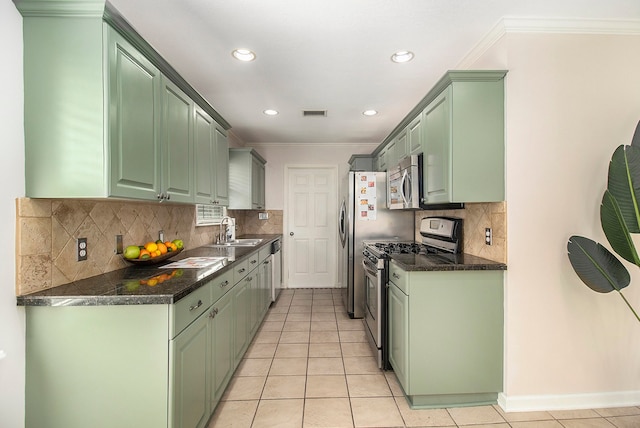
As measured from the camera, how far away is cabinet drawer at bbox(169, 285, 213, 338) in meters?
1.31

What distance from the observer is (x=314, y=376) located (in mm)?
2320

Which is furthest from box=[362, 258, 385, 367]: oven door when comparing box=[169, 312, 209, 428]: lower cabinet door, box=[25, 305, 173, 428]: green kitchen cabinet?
box=[25, 305, 173, 428]: green kitchen cabinet

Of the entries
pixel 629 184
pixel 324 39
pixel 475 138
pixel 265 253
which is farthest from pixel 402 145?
pixel 265 253

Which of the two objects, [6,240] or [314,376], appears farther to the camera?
[314,376]

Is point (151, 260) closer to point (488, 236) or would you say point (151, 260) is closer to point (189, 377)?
point (189, 377)

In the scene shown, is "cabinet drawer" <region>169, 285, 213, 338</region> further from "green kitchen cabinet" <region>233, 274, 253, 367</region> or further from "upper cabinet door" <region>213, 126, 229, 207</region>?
"upper cabinet door" <region>213, 126, 229, 207</region>

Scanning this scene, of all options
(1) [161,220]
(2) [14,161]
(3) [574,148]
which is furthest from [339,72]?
(2) [14,161]

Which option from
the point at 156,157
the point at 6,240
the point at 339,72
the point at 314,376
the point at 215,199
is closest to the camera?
the point at 6,240

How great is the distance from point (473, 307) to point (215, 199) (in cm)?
225

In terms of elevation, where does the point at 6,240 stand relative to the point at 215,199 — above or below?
below

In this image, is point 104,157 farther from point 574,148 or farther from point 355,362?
point 574,148

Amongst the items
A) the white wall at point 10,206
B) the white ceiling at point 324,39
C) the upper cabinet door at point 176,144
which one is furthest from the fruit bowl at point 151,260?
the white ceiling at point 324,39

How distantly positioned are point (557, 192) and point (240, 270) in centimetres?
234

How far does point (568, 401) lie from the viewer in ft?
6.29
